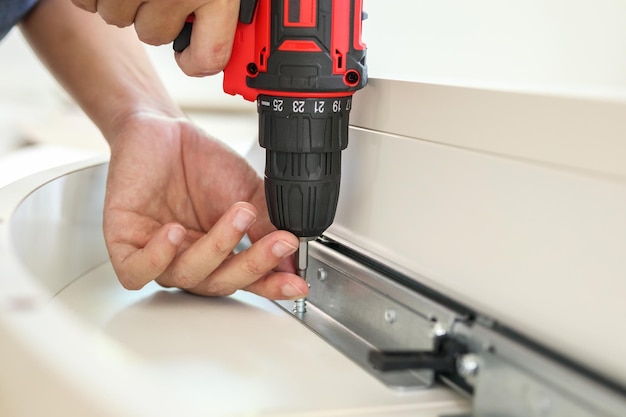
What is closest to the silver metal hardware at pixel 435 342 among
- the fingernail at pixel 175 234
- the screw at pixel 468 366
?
the screw at pixel 468 366

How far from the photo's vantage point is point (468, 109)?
1.52 feet

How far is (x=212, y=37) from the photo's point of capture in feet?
1.86

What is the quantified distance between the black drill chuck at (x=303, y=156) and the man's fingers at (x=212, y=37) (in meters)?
0.06

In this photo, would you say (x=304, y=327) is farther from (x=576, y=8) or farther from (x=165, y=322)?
(x=576, y=8)

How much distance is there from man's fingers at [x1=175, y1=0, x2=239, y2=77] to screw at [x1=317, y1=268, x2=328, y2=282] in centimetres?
19

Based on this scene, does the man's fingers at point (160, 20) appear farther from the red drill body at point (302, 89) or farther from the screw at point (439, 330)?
the screw at point (439, 330)

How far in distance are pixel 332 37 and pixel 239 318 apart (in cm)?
23

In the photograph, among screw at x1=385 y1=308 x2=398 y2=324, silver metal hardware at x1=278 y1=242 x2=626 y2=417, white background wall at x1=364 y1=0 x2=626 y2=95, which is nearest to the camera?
silver metal hardware at x1=278 y1=242 x2=626 y2=417

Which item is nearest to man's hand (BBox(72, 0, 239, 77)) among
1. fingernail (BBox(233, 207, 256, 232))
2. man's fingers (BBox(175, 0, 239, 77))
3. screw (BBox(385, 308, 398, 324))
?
man's fingers (BBox(175, 0, 239, 77))

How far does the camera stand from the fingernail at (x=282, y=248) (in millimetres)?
569

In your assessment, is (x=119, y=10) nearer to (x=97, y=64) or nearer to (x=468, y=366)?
(x=97, y=64)

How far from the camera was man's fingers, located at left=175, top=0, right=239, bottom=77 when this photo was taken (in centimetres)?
55

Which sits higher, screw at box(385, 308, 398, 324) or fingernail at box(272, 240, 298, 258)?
fingernail at box(272, 240, 298, 258)

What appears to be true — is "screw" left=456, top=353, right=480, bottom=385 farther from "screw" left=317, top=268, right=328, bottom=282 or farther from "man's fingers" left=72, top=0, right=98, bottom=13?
"man's fingers" left=72, top=0, right=98, bottom=13
